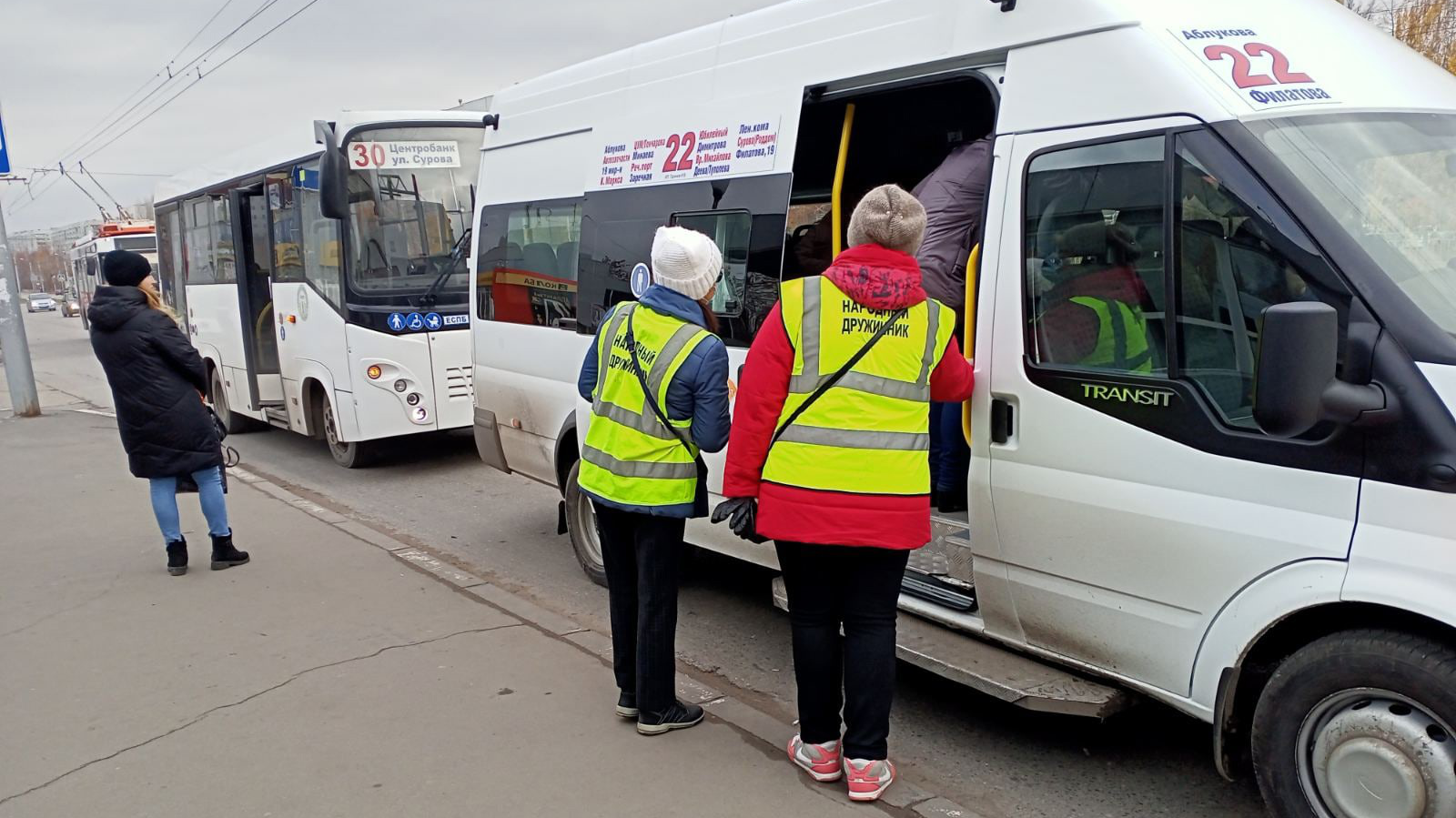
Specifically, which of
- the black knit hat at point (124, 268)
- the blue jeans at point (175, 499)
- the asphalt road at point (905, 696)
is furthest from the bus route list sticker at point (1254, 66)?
the blue jeans at point (175, 499)

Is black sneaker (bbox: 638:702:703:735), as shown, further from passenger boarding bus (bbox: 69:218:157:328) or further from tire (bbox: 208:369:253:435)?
passenger boarding bus (bbox: 69:218:157:328)

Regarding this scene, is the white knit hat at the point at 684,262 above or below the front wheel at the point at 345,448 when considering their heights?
above

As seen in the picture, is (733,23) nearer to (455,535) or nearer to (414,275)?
(455,535)

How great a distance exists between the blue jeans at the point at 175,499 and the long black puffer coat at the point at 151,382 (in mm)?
113

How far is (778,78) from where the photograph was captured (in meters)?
4.50

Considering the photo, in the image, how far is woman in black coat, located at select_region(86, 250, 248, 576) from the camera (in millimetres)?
5848

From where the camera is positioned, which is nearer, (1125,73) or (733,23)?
(1125,73)

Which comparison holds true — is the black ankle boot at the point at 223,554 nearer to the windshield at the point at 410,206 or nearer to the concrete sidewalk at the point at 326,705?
the concrete sidewalk at the point at 326,705

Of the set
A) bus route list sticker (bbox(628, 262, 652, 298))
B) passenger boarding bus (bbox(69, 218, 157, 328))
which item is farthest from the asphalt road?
passenger boarding bus (bbox(69, 218, 157, 328))

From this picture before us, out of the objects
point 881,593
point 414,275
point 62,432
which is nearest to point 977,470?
point 881,593

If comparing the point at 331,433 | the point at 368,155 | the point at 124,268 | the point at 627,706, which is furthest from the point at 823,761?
the point at 331,433

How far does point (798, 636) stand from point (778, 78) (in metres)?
2.38

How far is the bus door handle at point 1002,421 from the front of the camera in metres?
3.58

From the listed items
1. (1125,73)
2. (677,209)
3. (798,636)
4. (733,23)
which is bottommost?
(798,636)
